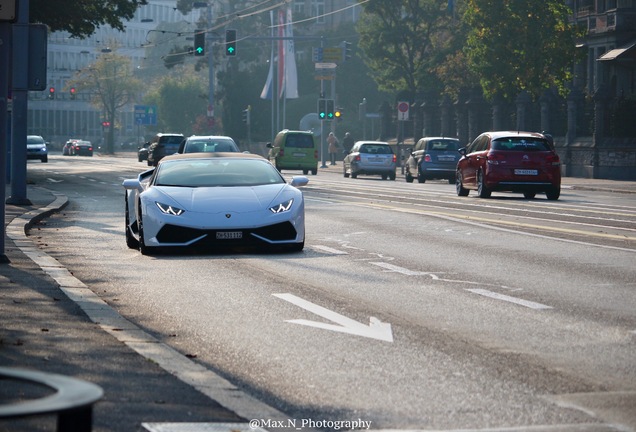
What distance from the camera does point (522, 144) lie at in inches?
1364

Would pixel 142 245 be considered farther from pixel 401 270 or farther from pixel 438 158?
pixel 438 158

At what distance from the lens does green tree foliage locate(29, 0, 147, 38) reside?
154 ft

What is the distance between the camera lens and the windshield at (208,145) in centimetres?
3975

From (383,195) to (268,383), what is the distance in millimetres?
30588

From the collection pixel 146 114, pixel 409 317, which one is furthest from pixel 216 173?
pixel 146 114

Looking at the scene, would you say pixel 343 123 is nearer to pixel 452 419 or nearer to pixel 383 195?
pixel 383 195

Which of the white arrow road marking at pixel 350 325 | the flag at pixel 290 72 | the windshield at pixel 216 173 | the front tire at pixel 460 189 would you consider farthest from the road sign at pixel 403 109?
the white arrow road marking at pixel 350 325

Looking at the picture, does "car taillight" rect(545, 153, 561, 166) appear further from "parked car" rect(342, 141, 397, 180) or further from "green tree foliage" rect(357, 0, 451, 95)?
"green tree foliage" rect(357, 0, 451, 95)

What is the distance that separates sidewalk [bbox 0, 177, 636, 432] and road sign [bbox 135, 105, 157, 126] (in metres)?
129

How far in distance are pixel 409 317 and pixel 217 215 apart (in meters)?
6.44

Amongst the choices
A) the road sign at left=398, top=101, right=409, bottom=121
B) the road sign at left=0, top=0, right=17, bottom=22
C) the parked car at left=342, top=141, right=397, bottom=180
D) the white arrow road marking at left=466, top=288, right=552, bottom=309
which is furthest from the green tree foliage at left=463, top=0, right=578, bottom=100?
the white arrow road marking at left=466, top=288, right=552, bottom=309

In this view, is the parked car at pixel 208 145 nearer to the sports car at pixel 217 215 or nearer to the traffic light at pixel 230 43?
the sports car at pixel 217 215

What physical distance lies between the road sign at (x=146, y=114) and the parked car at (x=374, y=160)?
8441 cm

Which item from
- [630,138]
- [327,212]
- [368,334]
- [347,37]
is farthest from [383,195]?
[347,37]
